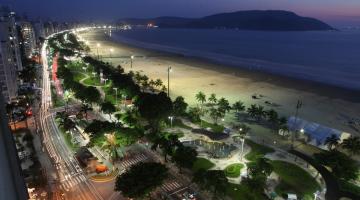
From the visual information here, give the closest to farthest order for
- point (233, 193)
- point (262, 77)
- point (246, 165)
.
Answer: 1. point (233, 193)
2. point (246, 165)
3. point (262, 77)

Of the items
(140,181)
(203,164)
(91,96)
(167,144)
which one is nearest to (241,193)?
(203,164)

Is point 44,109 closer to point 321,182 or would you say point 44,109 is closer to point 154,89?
point 154,89

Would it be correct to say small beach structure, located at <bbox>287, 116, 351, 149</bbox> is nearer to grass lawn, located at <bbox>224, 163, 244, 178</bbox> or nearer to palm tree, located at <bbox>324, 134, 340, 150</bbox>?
palm tree, located at <bbox>324, 134, 340, 150</bbox>

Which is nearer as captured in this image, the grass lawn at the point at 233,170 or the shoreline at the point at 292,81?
the grass lawn at the point at 233,170

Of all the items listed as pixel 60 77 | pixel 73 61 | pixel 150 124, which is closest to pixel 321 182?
pixel 150 124

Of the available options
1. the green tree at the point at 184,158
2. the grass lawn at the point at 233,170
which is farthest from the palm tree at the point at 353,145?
the green tree at the point at 184,158

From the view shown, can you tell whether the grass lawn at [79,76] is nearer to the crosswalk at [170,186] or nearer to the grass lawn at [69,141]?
the grass lawn at [69,141]

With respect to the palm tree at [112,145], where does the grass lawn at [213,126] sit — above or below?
below
